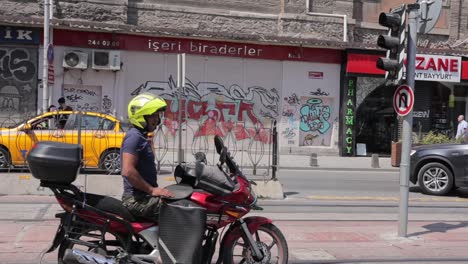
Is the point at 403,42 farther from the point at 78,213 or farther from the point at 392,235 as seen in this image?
the point at 78,213

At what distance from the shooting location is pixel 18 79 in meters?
20.3

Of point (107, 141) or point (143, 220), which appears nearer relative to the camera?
point (143, 220)

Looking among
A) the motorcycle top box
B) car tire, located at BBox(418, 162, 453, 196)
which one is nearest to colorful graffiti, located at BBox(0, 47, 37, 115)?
car tire, located at BBox(418, 162, 453, 196)

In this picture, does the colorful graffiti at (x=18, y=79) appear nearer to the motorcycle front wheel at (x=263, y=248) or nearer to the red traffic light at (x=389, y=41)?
the red traffic light at (x=389, y=41)

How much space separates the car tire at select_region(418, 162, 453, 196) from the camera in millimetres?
12508

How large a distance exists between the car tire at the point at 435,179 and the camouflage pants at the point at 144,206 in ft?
30.8

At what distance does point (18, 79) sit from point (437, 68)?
54.8 feet

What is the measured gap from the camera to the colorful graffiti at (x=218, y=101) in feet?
71.1

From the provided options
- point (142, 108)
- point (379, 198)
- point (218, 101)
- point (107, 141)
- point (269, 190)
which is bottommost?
point (379, 198)

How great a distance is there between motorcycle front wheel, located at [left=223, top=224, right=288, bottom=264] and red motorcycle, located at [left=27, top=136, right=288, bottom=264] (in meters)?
0.03

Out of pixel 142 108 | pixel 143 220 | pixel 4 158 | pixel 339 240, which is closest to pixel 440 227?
pixel 339 240

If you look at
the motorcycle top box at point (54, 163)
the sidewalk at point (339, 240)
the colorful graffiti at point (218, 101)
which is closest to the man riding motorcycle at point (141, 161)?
the motorcycle top box at point (54, 163)

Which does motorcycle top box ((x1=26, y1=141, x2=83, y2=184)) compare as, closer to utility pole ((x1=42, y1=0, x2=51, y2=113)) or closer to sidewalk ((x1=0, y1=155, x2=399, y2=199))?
sidewalk ((x1=0, y1=155, x2=399, y2=199))

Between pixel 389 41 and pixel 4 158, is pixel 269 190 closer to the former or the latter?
pixel 389 41
